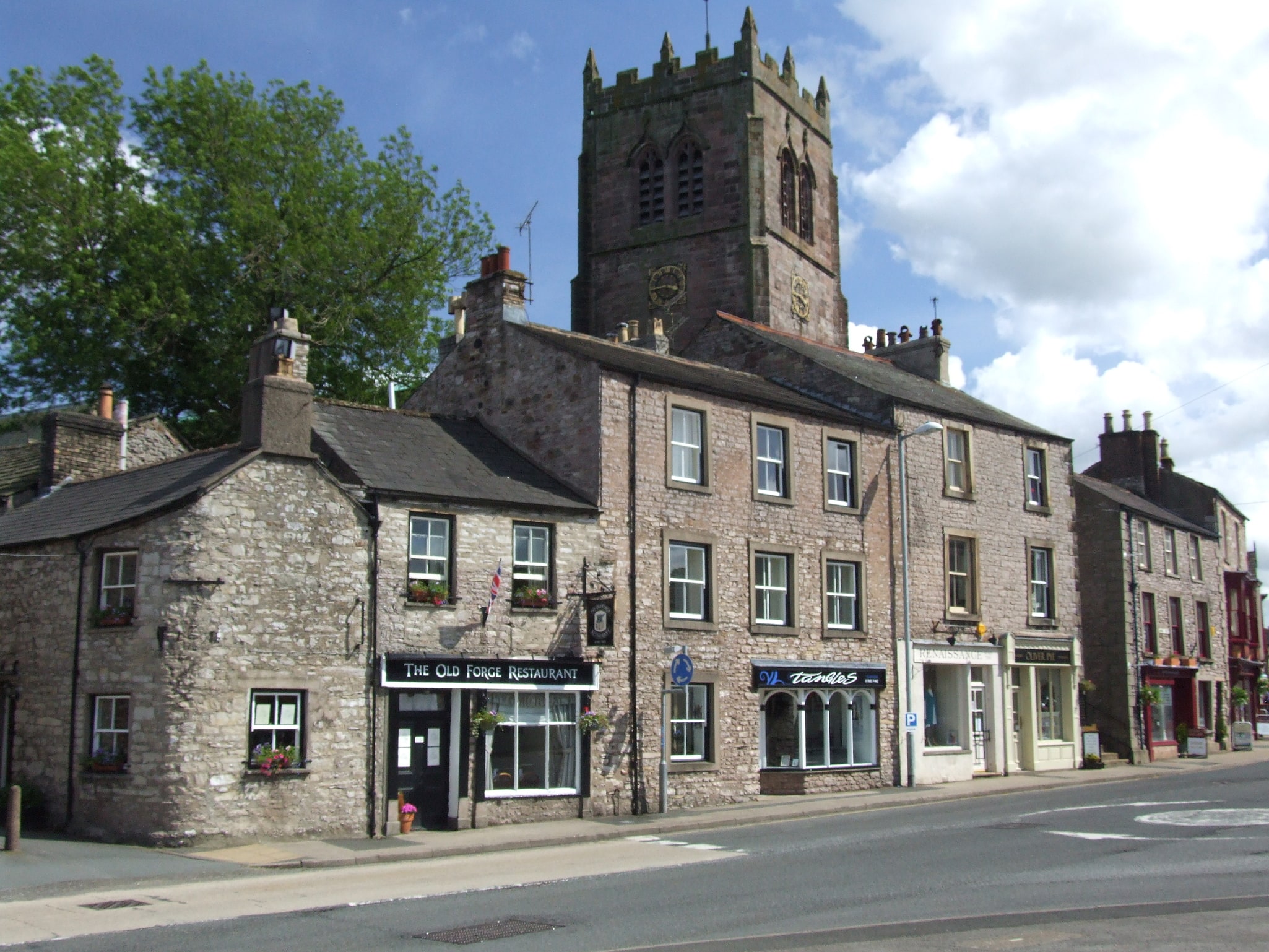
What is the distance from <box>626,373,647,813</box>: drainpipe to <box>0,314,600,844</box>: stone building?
3.26 feet

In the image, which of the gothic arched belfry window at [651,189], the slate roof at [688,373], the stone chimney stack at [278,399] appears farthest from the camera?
the gothic arched belfry window at [651,189]

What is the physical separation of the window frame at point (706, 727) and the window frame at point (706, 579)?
2.89ft

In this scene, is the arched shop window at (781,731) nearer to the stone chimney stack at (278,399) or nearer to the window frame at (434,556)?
the window frame at (434,556)

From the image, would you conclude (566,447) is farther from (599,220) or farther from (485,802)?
(599,220)

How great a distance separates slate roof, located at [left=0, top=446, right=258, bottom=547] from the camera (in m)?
19.0

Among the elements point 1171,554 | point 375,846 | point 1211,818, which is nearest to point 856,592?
point 1211,818

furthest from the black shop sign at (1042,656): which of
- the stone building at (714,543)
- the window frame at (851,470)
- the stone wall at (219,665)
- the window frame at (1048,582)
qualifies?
the stone wall at (219,665)

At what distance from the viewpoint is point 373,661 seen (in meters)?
19.7

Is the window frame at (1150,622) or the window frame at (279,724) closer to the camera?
the window frame at (279,724)

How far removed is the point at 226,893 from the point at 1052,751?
77.6ft

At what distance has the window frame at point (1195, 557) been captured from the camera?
42438mm

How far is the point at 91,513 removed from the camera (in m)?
20.8

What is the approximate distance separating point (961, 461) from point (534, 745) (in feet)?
46.8

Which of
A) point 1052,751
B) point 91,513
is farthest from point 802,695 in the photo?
point 91,513
